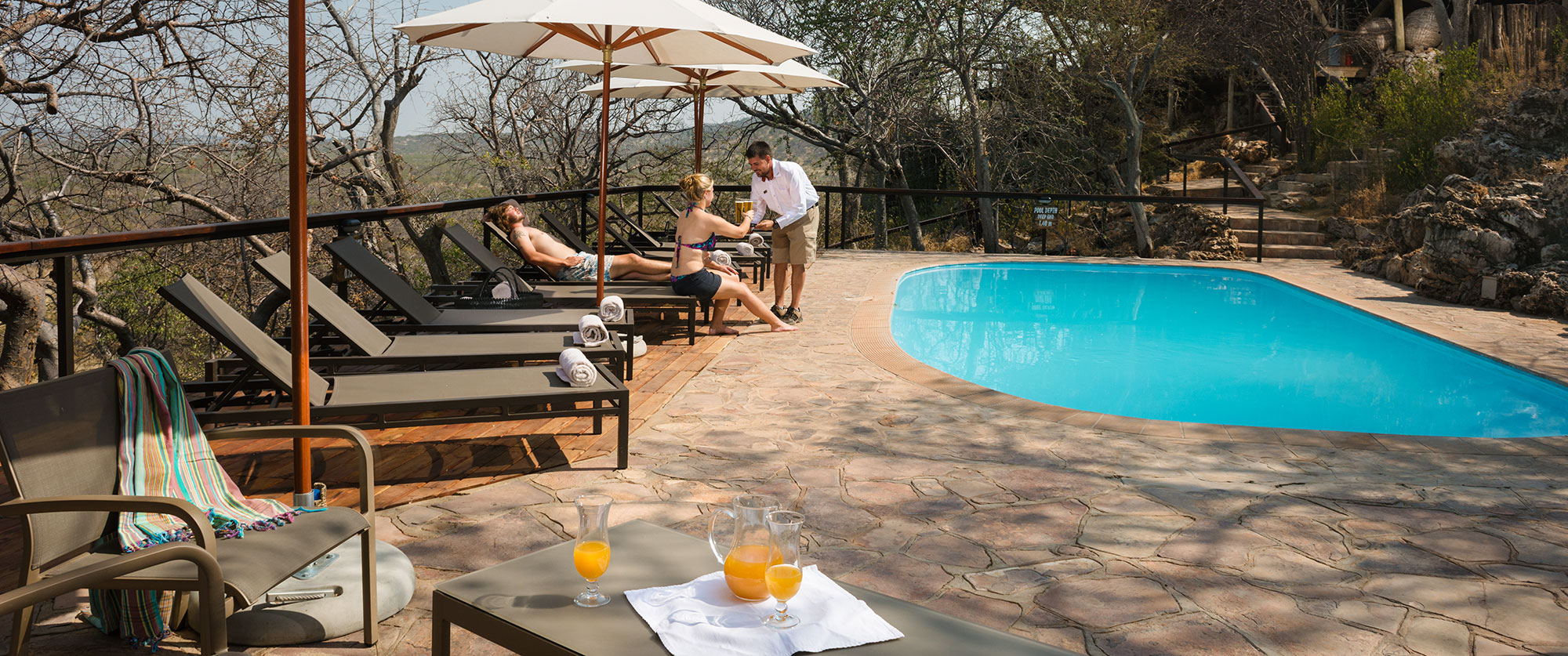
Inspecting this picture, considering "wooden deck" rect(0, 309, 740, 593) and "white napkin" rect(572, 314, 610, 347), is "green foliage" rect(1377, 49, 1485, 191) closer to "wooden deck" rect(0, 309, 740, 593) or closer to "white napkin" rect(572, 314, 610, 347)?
"white napkin" rect(572, 314, 610, 347)

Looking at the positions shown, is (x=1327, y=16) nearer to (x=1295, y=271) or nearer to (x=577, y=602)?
(x=1295, y=271)

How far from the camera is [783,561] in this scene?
182cm

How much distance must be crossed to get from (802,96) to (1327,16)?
1139cm

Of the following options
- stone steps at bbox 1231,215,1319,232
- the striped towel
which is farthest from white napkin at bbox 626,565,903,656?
stone steps at bbox 1231,215,1319,232

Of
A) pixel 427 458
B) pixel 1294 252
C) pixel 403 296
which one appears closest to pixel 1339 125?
pixel 1294 252

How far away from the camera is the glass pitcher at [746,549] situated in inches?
73.0

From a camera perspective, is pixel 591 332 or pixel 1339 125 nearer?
pixel 591 332

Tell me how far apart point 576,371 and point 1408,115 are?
1510 centimetres

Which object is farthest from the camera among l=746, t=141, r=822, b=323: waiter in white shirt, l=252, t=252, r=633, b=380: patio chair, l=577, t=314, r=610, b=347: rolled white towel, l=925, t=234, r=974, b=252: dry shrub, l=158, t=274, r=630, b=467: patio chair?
l=925, t=234, r=974, b=252: dry shrub

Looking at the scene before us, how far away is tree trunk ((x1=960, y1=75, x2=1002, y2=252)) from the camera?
16.3 meters

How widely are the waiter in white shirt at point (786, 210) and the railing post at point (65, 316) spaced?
5047 millimetres

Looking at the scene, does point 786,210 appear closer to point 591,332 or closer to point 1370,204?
point 591,332

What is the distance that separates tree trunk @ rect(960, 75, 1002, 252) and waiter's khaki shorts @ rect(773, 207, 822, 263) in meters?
8.45

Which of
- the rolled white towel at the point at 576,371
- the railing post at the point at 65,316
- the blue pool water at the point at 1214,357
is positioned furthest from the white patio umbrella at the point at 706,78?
the railing post at the point at 65,316
